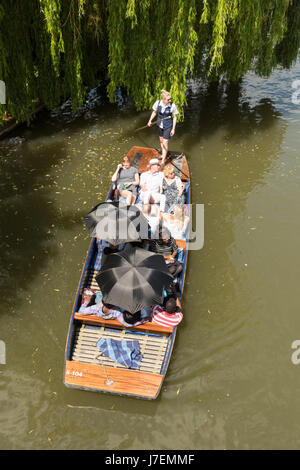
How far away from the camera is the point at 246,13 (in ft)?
39.4

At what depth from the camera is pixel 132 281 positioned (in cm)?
635

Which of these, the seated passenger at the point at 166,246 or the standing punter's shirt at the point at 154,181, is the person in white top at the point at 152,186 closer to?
the standing punter's shirt at the point at 154,181

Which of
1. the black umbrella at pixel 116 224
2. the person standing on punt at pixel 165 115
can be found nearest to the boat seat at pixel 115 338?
the black umbrella at pixel 116 224

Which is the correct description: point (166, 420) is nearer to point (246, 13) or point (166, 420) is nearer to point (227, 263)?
point (227, 263)

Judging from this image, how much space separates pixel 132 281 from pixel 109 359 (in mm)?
1857

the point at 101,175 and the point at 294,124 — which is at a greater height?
the point at 294,124

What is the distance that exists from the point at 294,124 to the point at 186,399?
1431 centimetres

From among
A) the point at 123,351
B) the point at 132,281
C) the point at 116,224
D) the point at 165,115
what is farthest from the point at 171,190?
the point at 123,351

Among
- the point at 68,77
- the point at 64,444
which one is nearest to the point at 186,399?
the point at 64,444

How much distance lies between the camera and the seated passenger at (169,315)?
7.02 meters

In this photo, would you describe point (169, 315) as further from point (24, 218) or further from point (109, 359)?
point (24, 218)

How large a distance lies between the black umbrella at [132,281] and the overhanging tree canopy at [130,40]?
7365 millimetres

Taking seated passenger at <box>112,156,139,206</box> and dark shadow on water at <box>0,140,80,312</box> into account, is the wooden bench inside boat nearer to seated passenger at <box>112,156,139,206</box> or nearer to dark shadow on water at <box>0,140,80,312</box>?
dark shadow on water at <box>0,140,80,312</box>

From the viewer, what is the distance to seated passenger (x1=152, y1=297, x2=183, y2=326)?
7020mm
